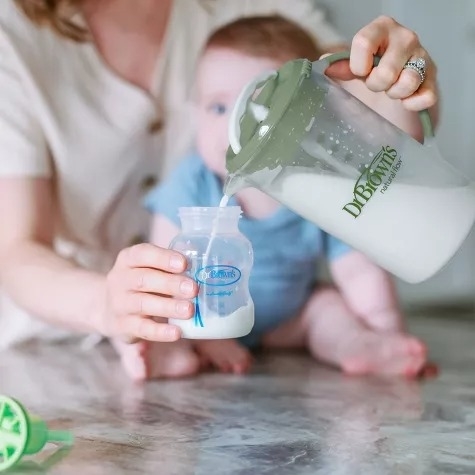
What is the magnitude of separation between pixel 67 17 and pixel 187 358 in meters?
0.55

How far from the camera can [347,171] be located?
831 millimetres

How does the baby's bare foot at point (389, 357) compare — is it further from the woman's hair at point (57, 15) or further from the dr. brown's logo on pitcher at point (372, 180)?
the woman's hair at point (57, 15)

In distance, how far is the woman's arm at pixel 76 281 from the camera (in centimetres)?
84

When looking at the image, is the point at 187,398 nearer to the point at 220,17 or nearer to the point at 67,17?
the point at 67,17

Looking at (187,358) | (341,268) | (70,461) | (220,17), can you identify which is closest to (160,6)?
(220,17)

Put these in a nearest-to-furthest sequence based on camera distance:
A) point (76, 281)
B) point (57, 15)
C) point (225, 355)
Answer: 1. point (76, 281)
2. point (225, 355)
3. point (57, 15)

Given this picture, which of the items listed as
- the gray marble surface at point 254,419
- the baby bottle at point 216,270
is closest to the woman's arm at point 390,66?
the baby bottle at point 216,270

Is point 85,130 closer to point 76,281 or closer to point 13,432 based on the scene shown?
point 76,281

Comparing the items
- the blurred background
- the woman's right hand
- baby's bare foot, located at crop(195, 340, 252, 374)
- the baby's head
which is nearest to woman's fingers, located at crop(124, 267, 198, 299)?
the woman's right hand

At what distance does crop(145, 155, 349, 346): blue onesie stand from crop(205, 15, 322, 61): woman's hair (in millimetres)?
176

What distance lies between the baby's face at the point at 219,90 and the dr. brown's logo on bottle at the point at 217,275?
421 mm

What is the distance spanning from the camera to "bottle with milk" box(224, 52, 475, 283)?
0.82 metres

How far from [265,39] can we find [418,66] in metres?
0.42

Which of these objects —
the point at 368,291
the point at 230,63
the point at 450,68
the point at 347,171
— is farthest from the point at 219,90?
the point at 450,68
